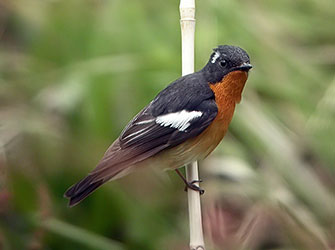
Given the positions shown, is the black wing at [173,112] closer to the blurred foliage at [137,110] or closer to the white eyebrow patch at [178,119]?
the white eyebrow patch at [178,119]

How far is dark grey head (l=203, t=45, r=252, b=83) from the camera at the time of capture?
2525 millimetres

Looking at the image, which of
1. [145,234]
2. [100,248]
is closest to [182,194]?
[145,234]

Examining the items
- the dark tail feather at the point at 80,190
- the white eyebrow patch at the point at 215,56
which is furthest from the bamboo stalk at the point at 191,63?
the dark tail feather at the point at 80,190

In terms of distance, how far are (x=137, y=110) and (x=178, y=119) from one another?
935mm

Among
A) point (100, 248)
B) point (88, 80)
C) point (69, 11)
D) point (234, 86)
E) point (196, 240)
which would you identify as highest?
point (69, 11)

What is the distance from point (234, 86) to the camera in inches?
108

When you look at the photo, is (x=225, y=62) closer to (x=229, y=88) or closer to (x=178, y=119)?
(x=229, y=88)

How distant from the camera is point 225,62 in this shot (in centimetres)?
263

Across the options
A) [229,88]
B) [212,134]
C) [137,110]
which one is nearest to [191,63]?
[229,88]

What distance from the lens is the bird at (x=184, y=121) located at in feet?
8.88

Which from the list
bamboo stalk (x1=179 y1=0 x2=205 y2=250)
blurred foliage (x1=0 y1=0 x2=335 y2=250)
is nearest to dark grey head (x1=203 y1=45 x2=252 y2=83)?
bamboo stalk (x1=179 y1=0 x2=205 y2=250)

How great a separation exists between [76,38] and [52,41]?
0.15m

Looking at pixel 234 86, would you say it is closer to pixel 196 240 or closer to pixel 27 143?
pixel 196 240

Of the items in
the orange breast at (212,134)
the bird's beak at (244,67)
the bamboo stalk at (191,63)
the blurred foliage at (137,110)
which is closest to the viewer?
the bamboo stalk at (191,63)
